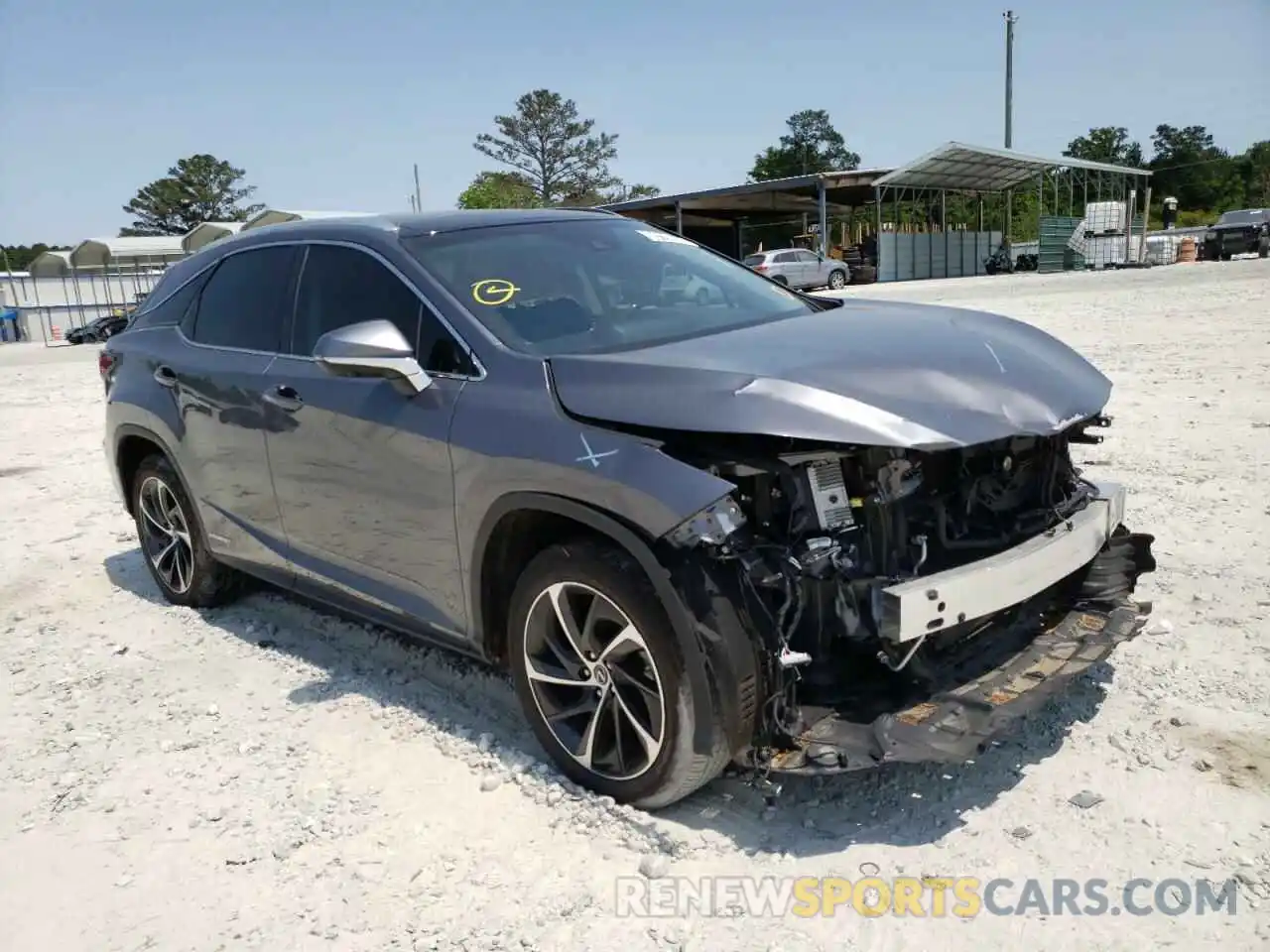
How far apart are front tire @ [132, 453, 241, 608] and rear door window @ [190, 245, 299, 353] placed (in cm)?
83

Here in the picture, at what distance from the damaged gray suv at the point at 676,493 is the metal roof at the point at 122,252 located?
54.8 metres

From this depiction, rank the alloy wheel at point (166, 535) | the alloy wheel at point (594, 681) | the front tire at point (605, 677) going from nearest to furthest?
the front tire at point (605, 677) < the alloy wheel at point (594, 681) < the alloy wheel at point (166, 535)

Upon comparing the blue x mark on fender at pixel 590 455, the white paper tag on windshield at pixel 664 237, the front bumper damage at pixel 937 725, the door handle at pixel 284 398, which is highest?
the white paper tag on windshield at pixel 664 237

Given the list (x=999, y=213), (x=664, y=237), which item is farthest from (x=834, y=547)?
(x=999, y=213)

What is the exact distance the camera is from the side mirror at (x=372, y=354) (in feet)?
10.3

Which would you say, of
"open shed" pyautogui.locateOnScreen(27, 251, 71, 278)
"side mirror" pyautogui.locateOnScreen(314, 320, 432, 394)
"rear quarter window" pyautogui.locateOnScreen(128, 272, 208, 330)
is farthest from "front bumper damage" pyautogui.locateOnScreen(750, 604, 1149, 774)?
"open shed" pyautogui.locateOnScreen(27, 251, 71, 278)

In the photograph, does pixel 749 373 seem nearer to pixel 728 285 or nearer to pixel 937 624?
pixel 937 624

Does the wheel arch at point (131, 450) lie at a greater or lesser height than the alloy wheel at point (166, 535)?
greater

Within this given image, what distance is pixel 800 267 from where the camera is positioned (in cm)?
3247

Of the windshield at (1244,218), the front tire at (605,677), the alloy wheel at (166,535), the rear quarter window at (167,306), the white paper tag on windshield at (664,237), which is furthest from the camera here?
the windshield at (1244,218)

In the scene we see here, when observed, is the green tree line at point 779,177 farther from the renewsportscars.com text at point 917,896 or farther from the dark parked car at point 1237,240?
the renewsportscars.com text at point 917,896

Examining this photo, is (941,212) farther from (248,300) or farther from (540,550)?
(540,550)

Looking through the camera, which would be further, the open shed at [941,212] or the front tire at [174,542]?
the open shed at [941,212]

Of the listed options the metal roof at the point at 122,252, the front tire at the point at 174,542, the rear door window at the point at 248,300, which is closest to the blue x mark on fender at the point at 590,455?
the rear door window at the point at 248,300
